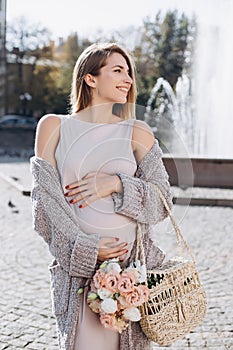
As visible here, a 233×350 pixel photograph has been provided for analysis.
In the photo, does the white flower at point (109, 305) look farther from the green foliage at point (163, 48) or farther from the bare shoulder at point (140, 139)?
the green foliage at point (163, 48)

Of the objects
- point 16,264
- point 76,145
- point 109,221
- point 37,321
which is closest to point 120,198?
point 109,221

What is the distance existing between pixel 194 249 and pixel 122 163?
538 centimetres

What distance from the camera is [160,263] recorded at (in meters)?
2.81

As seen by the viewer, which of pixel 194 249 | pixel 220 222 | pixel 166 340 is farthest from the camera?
pixel 220 222

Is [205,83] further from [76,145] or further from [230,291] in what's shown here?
[76,145]

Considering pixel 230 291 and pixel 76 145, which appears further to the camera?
pixel 230 291

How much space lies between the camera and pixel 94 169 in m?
2.65

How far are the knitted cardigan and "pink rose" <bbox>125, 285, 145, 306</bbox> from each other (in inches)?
8.4

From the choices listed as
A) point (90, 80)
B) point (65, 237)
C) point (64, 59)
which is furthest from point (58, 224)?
point (64, 59)

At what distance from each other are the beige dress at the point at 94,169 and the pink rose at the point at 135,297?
0.23m

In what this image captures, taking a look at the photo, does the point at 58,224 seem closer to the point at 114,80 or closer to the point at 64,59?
the point at 114,80

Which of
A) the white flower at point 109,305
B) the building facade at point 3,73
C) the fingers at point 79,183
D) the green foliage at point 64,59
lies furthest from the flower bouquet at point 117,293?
Result: the building facade at point 3,73

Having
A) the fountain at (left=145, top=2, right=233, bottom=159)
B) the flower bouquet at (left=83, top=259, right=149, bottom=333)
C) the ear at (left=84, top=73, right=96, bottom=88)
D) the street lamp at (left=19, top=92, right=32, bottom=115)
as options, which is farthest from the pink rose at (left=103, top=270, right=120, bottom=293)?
the street lamp at (left=19, top=92, right=32, bottom=115)

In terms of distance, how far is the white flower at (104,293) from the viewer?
2473 millimetres
